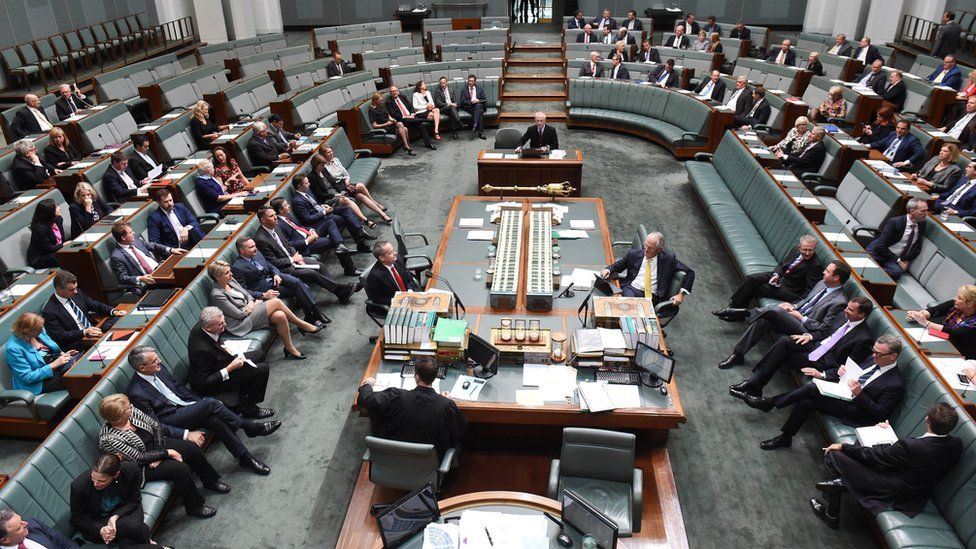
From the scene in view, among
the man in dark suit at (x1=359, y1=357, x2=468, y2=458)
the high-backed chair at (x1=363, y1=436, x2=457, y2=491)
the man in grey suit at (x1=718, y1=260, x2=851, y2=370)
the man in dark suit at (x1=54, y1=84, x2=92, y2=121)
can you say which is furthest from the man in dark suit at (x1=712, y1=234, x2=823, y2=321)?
the man in dark suit at (x1=54, y1=84, x2=92, y2=121)

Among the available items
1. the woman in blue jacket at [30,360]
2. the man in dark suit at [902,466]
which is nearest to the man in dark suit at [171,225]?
the woman in blue jacket at [30,360]

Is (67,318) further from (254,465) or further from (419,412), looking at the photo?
(419,412)

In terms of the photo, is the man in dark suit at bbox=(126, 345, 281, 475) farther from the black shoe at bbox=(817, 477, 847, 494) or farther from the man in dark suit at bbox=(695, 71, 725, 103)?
the man in dark suit at bbox=(695, 71, 725, 103)

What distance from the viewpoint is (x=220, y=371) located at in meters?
5.29

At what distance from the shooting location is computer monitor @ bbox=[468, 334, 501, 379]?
16.1 ft

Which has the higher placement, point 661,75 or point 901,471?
point 661,75

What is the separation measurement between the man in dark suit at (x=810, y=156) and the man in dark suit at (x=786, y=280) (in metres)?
2.91

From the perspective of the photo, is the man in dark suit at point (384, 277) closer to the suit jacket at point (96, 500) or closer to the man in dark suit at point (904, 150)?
the suit jacket at point (96, 500)

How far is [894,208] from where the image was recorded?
287 inches

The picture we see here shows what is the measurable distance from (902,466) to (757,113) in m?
8.07

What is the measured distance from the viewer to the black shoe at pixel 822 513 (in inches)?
178

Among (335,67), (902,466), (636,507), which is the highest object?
(335,67)

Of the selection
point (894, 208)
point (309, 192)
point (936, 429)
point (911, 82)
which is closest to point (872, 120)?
point (911, 82)

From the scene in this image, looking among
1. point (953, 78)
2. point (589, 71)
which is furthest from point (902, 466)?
point (589, 71)
